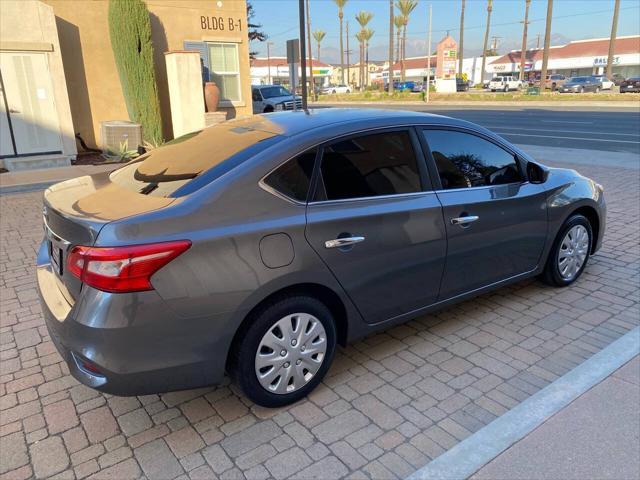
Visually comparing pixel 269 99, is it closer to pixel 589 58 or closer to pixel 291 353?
pixel 291 353

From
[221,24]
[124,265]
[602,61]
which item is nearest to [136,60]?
[221,24]

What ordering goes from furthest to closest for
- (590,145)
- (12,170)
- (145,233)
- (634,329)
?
Result: (590,145) → (12,170) → (634,329) → (145,233)

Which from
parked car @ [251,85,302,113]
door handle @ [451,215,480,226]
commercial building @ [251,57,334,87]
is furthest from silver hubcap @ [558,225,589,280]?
commercial building @ [251,57,334,87]

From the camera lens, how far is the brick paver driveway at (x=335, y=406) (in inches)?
101

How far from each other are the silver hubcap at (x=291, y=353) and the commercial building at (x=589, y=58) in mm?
77778

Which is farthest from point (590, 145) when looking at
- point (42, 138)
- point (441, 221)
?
point (42, 138)

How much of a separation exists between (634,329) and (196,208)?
11.2ft

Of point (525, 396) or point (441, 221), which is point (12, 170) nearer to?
point (441, 221)

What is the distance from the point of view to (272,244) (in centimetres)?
268

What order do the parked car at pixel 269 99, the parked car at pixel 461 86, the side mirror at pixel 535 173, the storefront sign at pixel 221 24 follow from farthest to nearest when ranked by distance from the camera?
the parked car at pixel 461 86
the parked car at pixel 269 99
the storefront sign at pixel 221 24
the side mirror at pixel 535 173

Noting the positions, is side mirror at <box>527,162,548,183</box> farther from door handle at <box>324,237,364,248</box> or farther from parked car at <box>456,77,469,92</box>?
parked car at <box>456,77,469,92</box>

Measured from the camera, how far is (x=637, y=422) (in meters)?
2.80

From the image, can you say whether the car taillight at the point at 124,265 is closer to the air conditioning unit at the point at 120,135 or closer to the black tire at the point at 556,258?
the black tire at the point at 556,258

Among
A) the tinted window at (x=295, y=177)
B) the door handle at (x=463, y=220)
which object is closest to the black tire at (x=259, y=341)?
the tinted window at (x=295, y=177)
